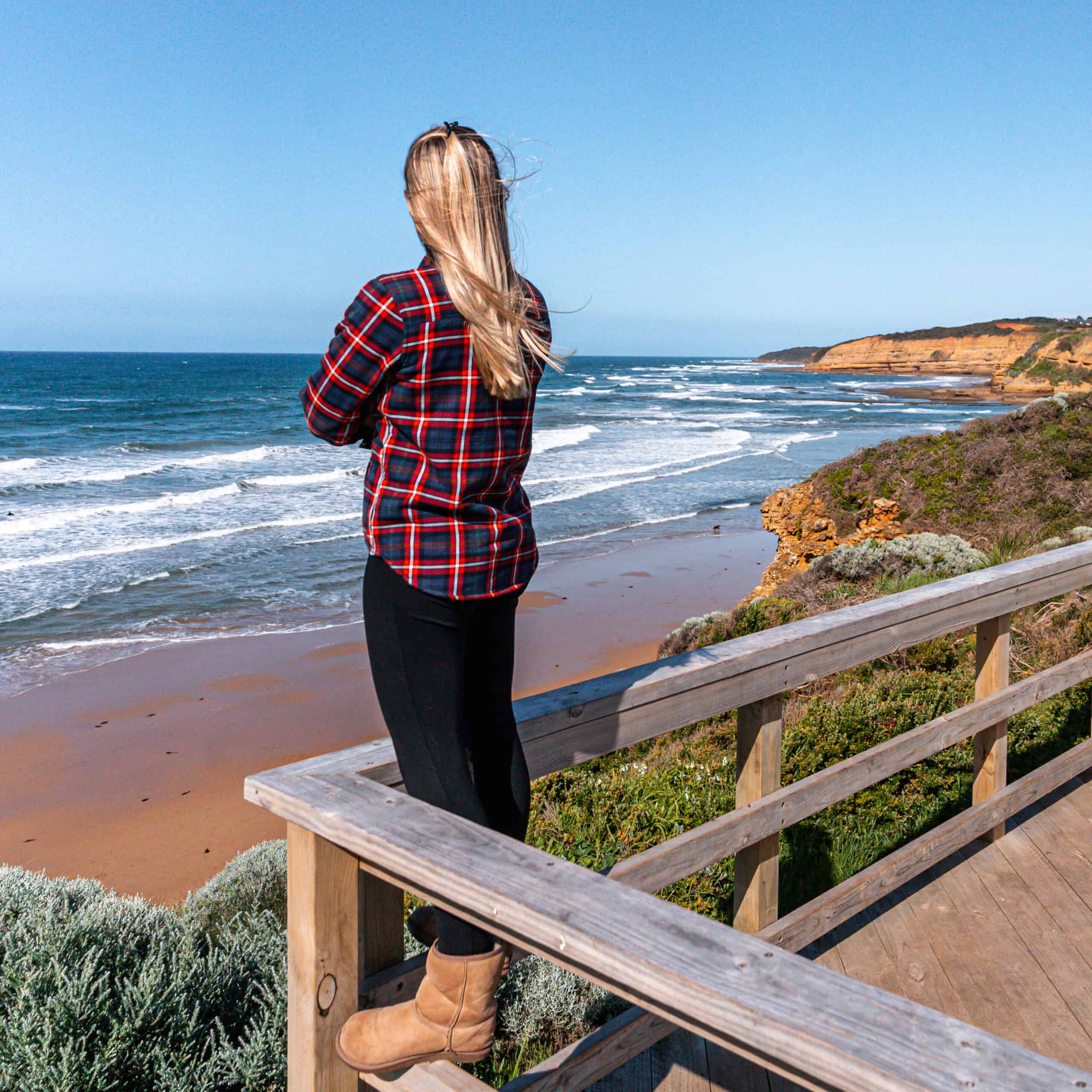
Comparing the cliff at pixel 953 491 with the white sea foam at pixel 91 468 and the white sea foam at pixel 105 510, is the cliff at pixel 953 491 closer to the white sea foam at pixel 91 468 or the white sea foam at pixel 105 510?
the white sea foam at pixel 105 510

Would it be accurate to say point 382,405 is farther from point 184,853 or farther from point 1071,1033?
point 184,853

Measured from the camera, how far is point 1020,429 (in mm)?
11781

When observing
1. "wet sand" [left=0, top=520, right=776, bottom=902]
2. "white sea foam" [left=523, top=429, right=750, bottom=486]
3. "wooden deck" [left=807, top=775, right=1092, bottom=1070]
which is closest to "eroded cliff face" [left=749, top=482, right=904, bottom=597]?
"wet sand" [left=0, top=520, right=776, bottom=902]

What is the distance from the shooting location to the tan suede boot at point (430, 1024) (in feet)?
4.90

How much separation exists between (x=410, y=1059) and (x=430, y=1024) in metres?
0.06

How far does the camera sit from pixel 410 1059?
1496mm

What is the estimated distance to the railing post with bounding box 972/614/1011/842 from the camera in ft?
10.4

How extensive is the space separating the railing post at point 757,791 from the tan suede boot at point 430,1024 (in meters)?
0.91

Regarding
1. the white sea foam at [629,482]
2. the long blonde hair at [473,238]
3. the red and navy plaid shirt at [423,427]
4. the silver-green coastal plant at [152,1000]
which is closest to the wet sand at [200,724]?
the silver-green coastal plant at [152,1000]

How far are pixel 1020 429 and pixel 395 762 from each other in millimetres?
11843

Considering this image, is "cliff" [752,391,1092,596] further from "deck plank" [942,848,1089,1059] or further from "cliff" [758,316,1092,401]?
"cliff" [758,316,1092,401]

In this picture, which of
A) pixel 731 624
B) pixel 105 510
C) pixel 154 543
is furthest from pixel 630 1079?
pixel 105 510

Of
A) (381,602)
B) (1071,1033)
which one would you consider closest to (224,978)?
(381,602)

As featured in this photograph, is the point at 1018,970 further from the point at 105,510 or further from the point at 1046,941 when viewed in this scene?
the point at 105,510
